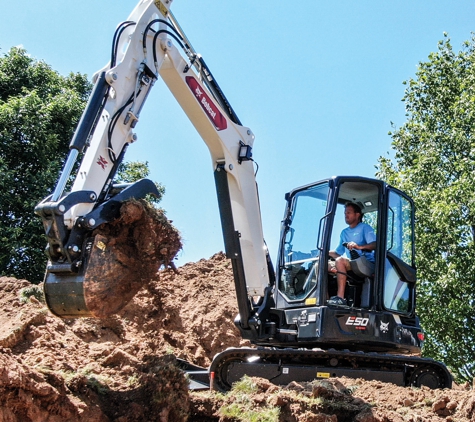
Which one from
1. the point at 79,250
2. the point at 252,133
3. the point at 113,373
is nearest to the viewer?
the point at 79,250

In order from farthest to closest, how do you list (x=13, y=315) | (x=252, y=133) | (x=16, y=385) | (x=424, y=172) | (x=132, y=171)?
(x=132, y=171), (x=424, y=172), (x=13, y=315), (x=252, y=133), (x=16, y=385)

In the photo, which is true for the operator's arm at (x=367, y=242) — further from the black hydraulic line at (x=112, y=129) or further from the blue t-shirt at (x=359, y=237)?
the black hydraulic line at (x=112, y=129)

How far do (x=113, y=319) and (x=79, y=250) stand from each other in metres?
4.83

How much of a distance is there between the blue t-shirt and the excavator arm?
3.38ft

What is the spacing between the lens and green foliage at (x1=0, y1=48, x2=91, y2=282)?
14656 millimetres

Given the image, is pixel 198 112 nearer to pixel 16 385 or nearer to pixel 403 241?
pixel 403 241

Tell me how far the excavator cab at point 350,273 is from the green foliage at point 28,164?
9.10m

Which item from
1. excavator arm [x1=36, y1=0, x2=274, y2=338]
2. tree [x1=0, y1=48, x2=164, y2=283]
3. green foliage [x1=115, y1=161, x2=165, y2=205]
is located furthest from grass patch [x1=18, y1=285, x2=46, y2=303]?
green foliage [x1=115, y1=161, x2=165, y2=205]

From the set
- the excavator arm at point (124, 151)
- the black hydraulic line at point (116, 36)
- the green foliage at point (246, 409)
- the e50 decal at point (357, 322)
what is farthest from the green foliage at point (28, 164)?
the green foliage at point (246, 409)

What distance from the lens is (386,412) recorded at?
5445 millimetres

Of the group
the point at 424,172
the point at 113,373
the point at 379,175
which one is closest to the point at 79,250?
the point at 113,373

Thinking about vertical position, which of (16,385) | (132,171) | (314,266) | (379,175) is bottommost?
(16,385)

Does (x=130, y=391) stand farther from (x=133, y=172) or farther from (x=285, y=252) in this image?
(x=133, y=172)

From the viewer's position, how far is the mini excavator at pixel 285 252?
21.0ft
